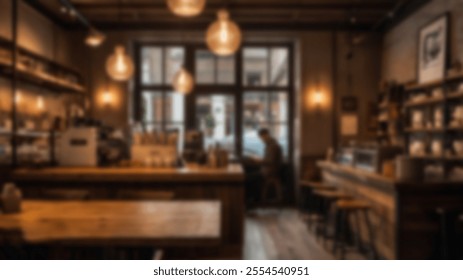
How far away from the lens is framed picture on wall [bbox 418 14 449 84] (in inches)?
206

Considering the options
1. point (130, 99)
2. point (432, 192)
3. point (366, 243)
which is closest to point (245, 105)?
point (130, 99)

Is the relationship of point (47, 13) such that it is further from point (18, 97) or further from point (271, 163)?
point (271, 163)

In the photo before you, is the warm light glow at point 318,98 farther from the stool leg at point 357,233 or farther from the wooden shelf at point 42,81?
the wooden shelf at point 42,81

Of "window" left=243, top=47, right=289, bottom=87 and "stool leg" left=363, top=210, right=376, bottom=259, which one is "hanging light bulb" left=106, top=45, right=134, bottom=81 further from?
"window" left=243, top=47, right=289, bottom=87

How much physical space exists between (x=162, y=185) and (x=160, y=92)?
428 centimetres

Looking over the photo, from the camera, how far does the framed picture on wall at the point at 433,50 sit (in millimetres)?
5230

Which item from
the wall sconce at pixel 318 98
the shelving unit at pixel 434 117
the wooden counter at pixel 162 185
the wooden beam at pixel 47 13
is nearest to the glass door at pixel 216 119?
the wall sconce at pixel 318 98

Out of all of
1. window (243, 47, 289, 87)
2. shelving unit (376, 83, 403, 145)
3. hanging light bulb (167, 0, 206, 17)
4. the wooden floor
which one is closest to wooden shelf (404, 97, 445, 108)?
shelving unit (376, 83, 403, 145)

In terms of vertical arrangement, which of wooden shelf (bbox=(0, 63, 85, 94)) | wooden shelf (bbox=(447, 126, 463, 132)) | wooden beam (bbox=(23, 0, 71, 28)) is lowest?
wooden shelf (bbox=(447, 126, 463, 132))

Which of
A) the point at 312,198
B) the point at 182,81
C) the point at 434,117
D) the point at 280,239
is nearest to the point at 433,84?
the point at 434,117

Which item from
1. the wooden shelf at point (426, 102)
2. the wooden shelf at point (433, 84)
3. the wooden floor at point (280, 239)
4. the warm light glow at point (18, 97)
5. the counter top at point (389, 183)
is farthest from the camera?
the warm light glow at point (18, 97)

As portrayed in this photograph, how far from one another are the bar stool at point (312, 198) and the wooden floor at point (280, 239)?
0.56 feet

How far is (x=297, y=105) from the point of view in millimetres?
7934

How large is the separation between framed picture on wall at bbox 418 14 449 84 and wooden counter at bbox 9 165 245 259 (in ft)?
9.20
